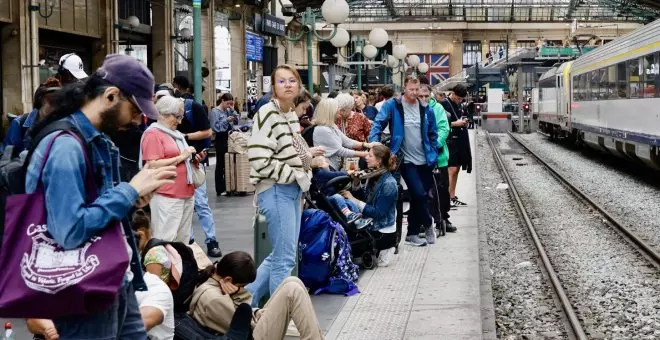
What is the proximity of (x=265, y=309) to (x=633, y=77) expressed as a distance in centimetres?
1783

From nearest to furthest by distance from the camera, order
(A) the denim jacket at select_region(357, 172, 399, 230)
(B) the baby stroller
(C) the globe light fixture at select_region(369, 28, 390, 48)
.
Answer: (B) the baby stroller → (A) the denim jacket at select_region(357, 172, 399, 230) → (C) the globe light fixture at select_region(369, 28, 390, 48)

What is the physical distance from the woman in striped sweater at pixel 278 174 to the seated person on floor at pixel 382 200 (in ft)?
9.29

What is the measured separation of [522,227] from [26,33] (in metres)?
9.01

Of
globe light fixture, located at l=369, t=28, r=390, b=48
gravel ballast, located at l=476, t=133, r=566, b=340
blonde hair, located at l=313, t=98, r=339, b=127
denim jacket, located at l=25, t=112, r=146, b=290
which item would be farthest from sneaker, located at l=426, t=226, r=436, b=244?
globe light fixture, located at l=369, t=28, r=390, b=48

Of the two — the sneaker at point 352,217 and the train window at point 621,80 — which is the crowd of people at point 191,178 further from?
the train window at point 621,80

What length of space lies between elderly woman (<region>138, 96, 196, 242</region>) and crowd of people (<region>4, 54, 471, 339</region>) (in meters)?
0.01

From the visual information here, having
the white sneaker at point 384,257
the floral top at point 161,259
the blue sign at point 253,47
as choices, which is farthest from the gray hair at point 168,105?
the blue sign at point 253,47

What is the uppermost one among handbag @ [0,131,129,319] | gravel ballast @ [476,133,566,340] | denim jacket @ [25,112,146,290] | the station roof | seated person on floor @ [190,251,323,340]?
the station roof

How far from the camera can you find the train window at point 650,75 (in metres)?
20.3

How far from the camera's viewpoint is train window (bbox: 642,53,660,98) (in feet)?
66.5

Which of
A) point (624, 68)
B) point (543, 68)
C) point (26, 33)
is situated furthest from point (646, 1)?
point (26, 33)

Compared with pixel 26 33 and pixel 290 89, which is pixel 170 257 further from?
pixel 26 33

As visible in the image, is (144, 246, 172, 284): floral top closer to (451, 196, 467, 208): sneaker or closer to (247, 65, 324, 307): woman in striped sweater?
(247, 65, 324, 307): woman in striped sweater

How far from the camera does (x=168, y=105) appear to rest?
870 cm
